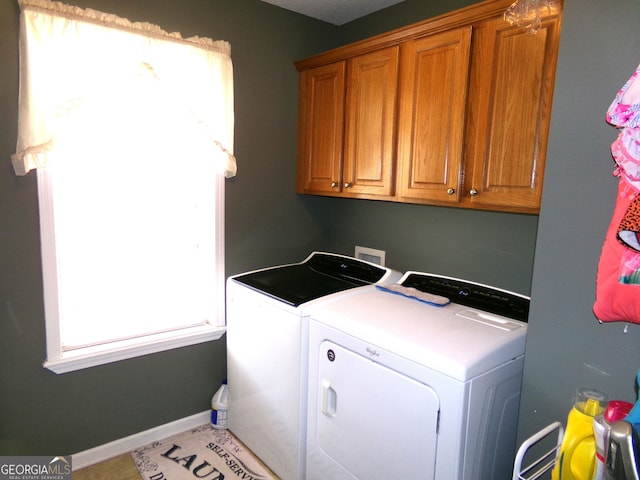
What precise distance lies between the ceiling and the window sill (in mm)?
1948

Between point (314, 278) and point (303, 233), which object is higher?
point (303, 233)

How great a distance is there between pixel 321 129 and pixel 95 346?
1719 mm

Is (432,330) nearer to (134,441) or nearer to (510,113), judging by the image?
(510,113)

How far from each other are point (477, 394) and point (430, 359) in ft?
0.58

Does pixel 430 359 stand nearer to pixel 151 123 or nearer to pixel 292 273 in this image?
pixel 292 273

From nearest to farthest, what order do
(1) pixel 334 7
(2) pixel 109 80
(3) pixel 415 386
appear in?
(3) pixel 415 386
(2) pixel 109 80
(1) pixel 334 7

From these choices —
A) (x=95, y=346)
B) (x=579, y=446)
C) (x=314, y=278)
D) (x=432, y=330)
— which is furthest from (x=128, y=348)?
(x=579, y=446)

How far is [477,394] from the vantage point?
1.31m

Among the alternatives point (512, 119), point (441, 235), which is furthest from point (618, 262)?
point (441, 235)

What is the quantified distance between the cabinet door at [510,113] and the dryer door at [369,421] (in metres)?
0.81

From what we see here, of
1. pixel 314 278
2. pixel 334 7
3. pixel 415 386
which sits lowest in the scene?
pixel 415 386

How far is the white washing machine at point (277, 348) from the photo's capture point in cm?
189

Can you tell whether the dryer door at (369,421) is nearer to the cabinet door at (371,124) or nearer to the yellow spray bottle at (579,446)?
the yellow spray bottle at (579,446)

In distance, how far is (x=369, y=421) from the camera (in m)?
1.55
